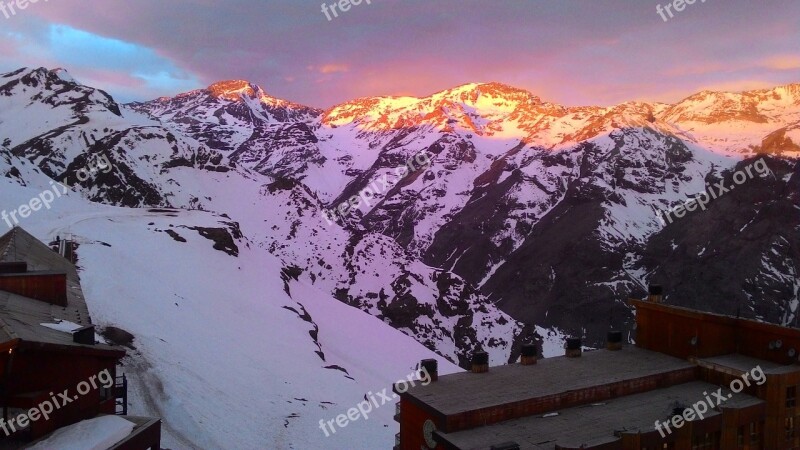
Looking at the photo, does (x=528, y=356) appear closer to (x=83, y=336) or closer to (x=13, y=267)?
(x=83, y=336)

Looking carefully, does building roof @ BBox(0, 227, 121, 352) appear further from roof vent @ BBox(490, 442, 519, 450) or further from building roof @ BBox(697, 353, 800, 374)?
building roof @ BBox(697, 353, 800, 374)

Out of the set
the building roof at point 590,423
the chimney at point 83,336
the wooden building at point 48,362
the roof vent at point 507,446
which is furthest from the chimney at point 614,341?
the chimney at point 83,336

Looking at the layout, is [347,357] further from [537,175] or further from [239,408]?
[537,175]

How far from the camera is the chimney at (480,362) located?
2144 cm

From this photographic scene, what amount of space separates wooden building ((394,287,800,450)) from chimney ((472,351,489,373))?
0.42ft

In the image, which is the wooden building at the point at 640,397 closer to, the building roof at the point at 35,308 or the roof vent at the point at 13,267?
the building roof at the point at 35,308

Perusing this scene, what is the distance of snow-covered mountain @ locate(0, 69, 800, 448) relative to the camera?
39.1 metres

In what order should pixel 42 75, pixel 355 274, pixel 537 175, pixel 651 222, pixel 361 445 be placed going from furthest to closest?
pixel 537 175 < pixel 651 222 < pixel 42 75 < pixel 355 274 < pixel 361 445

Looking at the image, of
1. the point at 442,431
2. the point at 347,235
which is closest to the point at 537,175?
the point at 347,235

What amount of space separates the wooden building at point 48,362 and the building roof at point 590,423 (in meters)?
9.98

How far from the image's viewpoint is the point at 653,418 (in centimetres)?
1748

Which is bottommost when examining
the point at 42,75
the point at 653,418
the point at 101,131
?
the point at 653,418

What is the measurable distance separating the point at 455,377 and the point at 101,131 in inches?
4576

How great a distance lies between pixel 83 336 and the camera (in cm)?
1571
